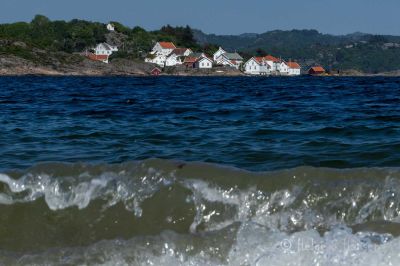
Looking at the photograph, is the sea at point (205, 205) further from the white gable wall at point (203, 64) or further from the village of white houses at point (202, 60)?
the village of white houses at point (202, 60)

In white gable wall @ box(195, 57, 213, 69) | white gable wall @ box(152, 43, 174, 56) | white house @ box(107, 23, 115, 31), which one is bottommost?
white gable wall @ box(195, 57, 213, 69)

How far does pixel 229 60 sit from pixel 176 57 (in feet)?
43.2

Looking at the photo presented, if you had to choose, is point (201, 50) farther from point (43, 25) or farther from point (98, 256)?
point (98, 256)

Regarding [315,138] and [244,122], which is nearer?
[315,138]

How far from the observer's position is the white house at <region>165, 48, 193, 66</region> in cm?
13675

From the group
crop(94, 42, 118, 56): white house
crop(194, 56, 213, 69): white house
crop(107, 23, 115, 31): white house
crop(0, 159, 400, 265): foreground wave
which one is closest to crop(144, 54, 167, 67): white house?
crop(194, 56, 213, 69): white house

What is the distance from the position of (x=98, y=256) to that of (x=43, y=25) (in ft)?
508

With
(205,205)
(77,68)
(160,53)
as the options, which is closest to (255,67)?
(160,53)

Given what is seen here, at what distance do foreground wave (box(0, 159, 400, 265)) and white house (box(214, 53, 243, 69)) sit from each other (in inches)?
5243

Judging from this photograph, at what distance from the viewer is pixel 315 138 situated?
9188 millimetres

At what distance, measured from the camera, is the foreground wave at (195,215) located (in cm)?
461

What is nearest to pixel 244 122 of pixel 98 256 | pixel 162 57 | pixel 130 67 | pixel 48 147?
pixel 48 147

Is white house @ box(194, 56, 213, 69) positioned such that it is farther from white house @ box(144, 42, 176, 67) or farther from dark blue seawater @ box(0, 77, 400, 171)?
dark blue seawater @ box(0, 77, 400, 171)

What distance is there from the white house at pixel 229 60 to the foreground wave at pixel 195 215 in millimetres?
133161
